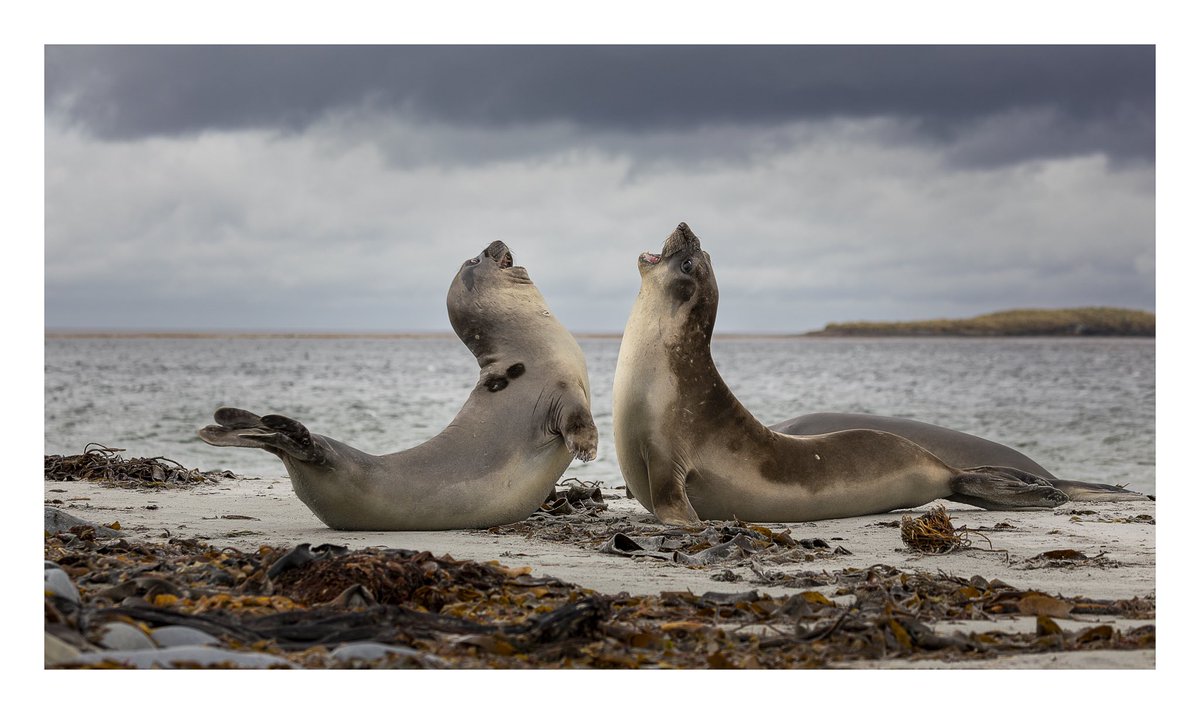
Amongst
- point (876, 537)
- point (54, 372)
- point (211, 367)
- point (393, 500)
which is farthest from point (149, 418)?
point (211, 367)

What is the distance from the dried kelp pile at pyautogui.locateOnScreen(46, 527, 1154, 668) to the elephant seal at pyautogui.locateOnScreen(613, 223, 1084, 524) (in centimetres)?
197

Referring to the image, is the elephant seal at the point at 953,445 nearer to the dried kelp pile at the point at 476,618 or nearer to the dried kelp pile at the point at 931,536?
the dried kelp pile at the point at 931,536

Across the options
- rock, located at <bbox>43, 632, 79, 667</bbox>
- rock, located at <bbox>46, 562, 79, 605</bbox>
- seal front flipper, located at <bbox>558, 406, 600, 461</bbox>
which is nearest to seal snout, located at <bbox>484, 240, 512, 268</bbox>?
seal front flipper, located at <bbox>558, 406, 600, 461</bbox>

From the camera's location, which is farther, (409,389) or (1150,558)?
(409,389)

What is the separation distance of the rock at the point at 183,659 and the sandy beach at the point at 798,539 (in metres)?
1.66

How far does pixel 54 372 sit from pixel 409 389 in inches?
585

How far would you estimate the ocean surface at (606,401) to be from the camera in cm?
1422

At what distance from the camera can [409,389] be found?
30.6m

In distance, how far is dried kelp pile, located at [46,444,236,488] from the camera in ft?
27.9

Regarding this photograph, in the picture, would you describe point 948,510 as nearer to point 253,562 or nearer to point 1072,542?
point 1072,542

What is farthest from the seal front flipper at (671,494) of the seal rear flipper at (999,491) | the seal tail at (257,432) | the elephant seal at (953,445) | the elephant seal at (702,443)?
the seal tail at (257,432)

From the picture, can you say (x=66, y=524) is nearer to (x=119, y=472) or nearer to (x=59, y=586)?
(x=59, y=586)

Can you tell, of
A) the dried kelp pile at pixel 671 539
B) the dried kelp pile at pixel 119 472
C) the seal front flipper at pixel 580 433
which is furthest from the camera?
the dried kelp pile at pixel 119 472

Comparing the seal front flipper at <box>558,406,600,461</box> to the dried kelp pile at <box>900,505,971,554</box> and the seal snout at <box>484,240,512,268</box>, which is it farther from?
the dried kelp pile at <box>900,505,971,554</box>
